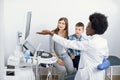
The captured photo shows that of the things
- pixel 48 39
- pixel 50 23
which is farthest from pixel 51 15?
pixel 48 39

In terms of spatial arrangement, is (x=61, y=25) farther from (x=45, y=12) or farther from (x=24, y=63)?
(x=24, y=63)

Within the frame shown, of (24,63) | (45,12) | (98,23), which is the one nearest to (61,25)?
(45,12)

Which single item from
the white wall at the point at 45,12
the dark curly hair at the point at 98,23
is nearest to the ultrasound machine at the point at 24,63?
the dark curly hair at the point at 98,23

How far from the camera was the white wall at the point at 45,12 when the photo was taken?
4.20 metres

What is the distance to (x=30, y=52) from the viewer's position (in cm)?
324

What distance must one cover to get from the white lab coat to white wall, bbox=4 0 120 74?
1.76m

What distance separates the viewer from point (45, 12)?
4227mm

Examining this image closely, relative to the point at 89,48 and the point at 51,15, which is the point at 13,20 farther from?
the point at 89,48

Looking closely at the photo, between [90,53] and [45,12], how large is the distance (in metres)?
1.93

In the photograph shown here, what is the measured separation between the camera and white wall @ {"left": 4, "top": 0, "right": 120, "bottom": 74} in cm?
420

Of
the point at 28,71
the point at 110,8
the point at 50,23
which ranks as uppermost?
the point at 110,8

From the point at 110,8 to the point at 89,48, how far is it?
81.9 inches

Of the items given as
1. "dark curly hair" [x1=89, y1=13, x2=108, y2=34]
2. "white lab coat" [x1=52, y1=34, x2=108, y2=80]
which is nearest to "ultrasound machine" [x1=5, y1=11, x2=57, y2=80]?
"white lab coat" [x1=52, y1=34, x2=108, y2=80]

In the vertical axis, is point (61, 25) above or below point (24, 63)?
above
